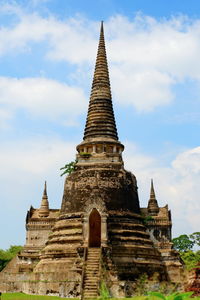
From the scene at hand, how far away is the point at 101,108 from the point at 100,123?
1.29 m

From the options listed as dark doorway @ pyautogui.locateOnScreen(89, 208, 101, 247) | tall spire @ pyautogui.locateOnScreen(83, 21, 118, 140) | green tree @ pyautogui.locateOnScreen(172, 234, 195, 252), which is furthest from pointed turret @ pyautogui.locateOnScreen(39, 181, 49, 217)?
green tree @ pyautogui.locateOnScreen(172, 234, 195, 252)

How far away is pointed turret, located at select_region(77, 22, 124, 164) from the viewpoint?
3000 cm

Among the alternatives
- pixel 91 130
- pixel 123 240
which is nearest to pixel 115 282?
pixel 123 240

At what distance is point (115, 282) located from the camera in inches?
850

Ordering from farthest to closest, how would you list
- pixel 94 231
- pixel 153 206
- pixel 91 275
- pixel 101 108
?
pixel 101 108, pixel 153 206, pixel 94 231, pixel 91 275

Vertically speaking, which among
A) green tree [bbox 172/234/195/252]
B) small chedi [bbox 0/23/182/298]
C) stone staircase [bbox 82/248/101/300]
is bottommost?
stone staircase [bbox 82/248/101/300]

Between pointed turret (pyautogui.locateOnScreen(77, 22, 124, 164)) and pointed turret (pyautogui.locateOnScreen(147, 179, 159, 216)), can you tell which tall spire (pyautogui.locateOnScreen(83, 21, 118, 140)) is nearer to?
pointed turret (pyautogui.locateOnScreen(77, 22, 124, 164))

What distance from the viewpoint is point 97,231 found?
27.8 metres

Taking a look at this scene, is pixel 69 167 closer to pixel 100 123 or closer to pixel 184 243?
pixel 100 123

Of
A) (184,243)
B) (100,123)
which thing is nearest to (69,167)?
(100,123)

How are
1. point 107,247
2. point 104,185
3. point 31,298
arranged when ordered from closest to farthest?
point 31,298 → point 107,247 → point 104,185

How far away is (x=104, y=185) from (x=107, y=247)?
4.91 m

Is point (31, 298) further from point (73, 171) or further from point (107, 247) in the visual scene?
point (73, 171)

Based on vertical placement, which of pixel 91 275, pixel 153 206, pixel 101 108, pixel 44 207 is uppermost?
pixel 101 108
